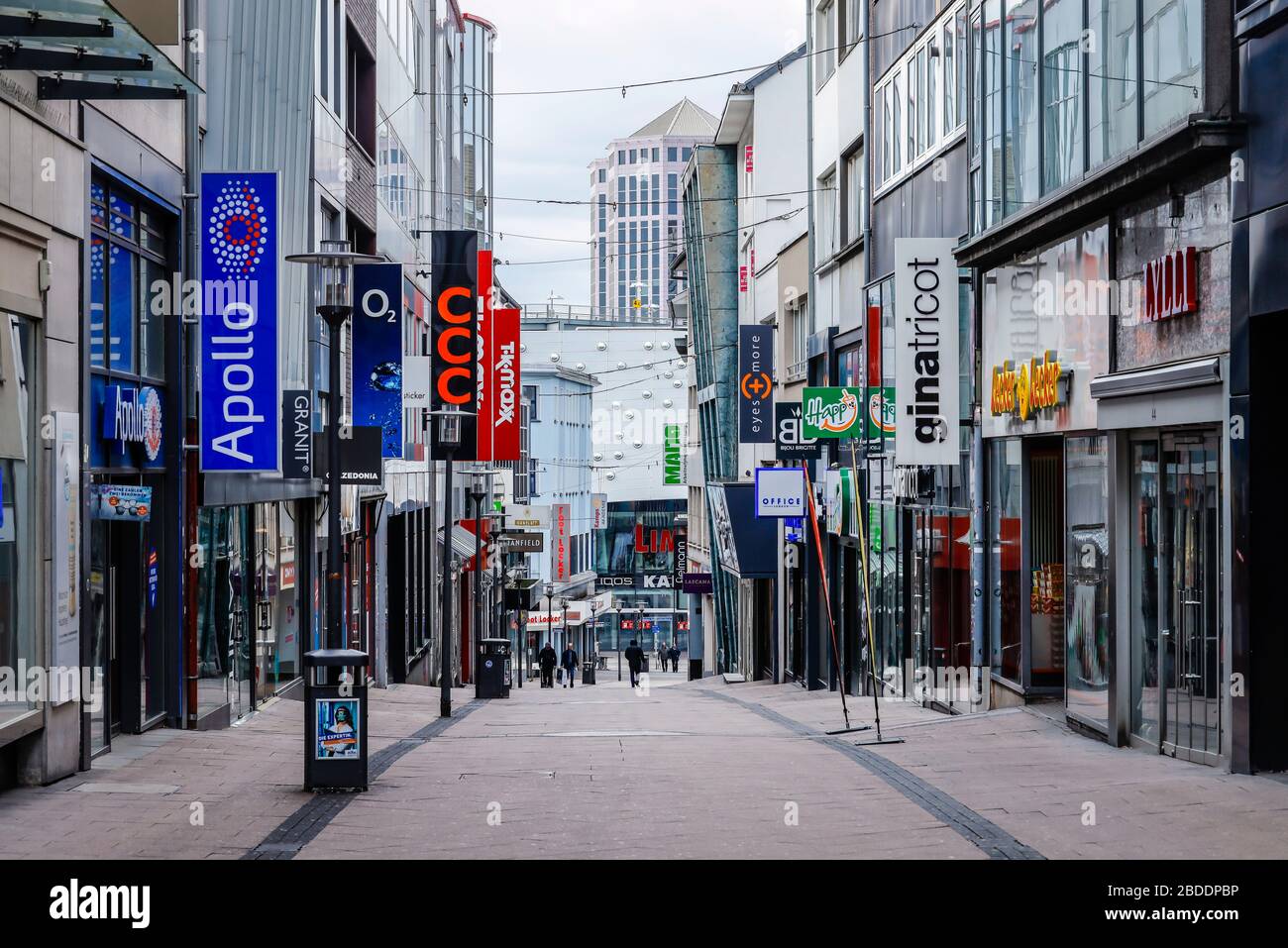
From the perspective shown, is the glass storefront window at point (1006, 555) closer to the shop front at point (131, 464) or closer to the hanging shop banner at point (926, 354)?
the hanging shop banner at point (926, 354)

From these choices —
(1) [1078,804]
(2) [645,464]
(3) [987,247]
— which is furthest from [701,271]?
(2) [645,464]

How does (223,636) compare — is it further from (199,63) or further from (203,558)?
(199,63)

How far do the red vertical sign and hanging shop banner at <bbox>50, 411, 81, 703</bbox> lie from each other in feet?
67.5

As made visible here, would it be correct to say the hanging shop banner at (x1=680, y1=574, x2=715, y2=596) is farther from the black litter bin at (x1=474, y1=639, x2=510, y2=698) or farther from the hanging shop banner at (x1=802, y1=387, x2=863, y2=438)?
the hanging shop banner at (x1=802, y1=387, x2=863, y2=438)

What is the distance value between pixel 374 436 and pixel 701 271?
27.1 metres

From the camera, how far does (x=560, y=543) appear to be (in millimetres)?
86938

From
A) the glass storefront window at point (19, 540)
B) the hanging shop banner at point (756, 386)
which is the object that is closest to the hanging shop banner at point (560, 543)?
the hanging shop banner at point (756, 386)

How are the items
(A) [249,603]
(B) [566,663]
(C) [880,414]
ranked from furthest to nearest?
1. (B) [566,663]
2. (C) [880,414]
3. (A) [249,603]

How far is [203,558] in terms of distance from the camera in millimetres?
17109

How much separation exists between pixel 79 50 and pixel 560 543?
76319 mm

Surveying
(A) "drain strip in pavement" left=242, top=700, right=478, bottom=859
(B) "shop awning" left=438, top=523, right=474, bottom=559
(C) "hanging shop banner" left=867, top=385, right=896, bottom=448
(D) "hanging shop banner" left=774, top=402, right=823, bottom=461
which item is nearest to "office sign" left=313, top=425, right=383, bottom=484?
(C) "hanging shop banner" left=867, top=385, right=896, bottom=448

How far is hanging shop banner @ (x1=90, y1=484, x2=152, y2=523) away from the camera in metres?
13.9

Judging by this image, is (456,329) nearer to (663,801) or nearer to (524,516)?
(663,801)

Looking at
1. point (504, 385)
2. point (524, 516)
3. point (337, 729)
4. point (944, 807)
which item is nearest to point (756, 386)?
point (504, 385)
